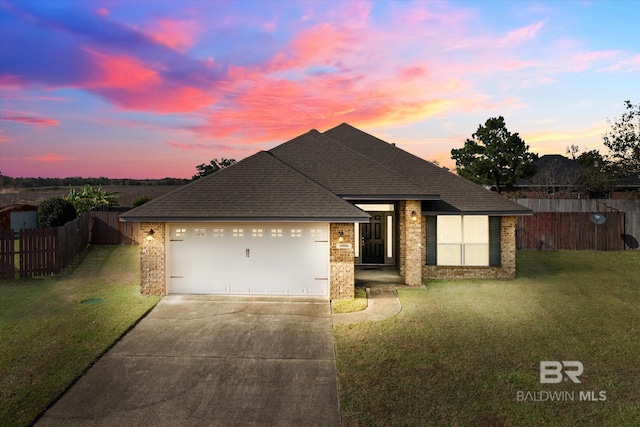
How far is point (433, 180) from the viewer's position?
1443 centimetres

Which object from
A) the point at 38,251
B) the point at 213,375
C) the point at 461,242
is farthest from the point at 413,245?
the point at 38,251

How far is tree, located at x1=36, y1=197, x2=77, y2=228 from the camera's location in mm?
21578

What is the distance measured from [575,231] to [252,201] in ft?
58.1

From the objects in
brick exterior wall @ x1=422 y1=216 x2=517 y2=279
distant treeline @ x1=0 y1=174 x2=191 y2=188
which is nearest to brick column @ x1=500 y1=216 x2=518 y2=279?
brick exterior wall @ x1=422 y1=216 x2=517 y2=279

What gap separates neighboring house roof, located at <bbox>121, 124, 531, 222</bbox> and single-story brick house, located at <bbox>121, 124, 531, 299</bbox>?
1.4 inches

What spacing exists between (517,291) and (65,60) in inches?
869

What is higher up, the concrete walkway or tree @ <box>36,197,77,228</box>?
tree @ <box>36,197,77,228</box>

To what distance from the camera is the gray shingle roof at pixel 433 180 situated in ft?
42.0

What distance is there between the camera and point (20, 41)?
17.4 metres

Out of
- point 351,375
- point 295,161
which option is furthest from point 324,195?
point 351,375

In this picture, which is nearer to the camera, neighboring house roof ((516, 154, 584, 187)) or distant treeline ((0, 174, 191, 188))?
neighboring house roof ((516, 154, 584, 187))

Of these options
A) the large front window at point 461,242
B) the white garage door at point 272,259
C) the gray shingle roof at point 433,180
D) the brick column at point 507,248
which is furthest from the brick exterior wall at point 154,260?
the brick column at point 507,248

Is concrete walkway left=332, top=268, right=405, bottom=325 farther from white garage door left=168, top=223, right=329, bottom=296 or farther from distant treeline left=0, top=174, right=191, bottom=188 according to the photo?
distant treeline left=0, top=174, right=191, bottom=188

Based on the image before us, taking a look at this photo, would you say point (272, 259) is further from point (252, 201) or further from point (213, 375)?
point (213, 375)
